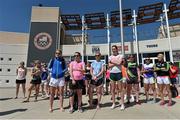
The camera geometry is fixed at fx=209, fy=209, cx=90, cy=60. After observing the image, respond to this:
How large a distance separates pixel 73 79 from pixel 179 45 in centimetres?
1685

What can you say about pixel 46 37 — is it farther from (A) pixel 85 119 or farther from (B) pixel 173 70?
(A) pixel 85 119

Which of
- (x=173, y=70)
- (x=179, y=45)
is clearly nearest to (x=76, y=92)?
(x=173, y=70)

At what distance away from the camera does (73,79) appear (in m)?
5.84

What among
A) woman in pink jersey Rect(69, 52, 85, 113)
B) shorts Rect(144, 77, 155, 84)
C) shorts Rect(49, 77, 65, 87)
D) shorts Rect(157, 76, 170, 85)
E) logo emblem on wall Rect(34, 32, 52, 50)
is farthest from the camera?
logo emblem on wall Rect(34, 32, 52, 50)

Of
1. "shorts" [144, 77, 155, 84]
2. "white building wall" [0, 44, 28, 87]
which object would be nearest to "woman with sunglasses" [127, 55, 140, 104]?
"shorts" [144, 77, 155, 84]

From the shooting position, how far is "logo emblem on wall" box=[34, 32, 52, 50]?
75.5 ft

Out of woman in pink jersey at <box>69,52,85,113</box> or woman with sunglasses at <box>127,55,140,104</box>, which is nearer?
woman in pink jersey at <box>69,52,85,113</box>

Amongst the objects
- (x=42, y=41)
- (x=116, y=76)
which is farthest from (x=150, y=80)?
(x=42, y=41)

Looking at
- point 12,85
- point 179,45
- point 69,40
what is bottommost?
point 12,85

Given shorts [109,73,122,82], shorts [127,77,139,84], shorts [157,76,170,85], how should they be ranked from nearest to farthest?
shorts [109,73,122,82], shorts [157,76,170,85], shorts [127,77,139,84]

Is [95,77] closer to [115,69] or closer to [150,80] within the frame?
[115,69]

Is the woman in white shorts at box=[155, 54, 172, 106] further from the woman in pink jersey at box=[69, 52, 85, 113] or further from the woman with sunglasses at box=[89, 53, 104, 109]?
the woman in pink jersey at box=[69, 52, 85, 113]

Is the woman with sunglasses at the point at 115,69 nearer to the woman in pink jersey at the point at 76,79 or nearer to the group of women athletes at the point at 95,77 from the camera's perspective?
the group of women athletes at the point at 95,77

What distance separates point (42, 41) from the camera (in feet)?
75.7
